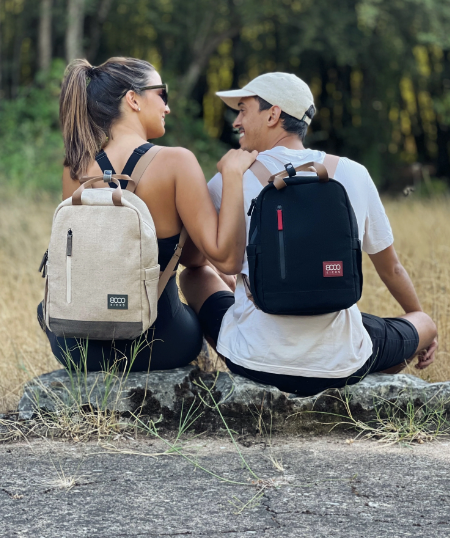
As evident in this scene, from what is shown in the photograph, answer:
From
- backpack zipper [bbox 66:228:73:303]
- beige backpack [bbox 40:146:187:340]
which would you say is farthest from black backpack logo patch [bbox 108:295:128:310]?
backpack zipper [bbox 66:228:73:303]

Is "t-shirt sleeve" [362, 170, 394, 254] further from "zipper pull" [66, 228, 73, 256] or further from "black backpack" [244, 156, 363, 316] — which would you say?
"zipper pull" [66, 228, 73, 256]

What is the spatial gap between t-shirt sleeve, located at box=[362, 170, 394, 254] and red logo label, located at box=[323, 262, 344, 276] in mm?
432

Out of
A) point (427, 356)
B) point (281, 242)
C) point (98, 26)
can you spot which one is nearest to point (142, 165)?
point (281, 242)

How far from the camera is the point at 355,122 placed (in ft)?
56.9

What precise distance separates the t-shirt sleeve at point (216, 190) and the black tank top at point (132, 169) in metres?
0.21

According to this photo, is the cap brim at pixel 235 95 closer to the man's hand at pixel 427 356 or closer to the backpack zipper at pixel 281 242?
the backpack zipper at pixel 281 242

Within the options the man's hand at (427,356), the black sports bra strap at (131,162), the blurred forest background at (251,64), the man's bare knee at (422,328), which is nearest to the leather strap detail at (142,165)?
the black sports bra strap at (131,162)

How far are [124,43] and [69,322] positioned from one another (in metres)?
14.9

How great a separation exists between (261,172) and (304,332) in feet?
2.10

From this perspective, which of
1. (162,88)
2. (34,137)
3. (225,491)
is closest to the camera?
(225,491)

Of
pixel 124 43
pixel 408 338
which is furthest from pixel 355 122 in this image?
pixel 408 338

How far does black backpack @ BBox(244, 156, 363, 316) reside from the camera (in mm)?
2533

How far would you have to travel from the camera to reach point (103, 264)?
8.56 feet

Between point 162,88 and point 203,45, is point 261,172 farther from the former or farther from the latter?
point 203,45
